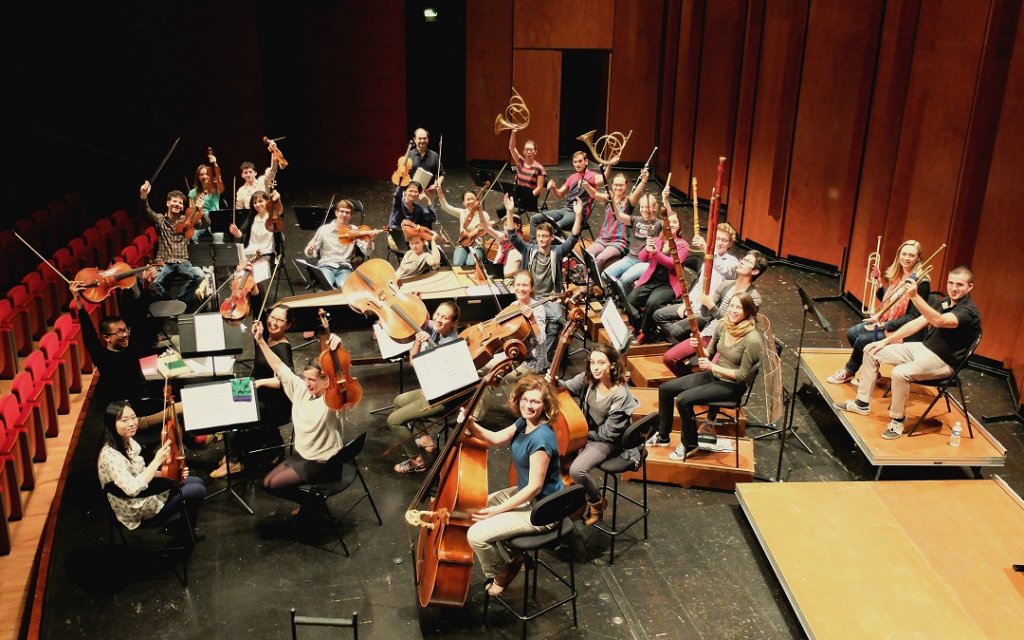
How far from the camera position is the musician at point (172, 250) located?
26.6 feet

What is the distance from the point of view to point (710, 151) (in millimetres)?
12180

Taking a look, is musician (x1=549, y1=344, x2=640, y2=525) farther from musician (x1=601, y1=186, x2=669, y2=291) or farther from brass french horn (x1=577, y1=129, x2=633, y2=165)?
brass french horn (x1=577, y1=129, x2=633, y2=165)

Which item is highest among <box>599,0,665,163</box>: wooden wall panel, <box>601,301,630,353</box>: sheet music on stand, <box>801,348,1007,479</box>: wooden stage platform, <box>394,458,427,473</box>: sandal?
<box>599,0,665,163</box>: wooden wall panel

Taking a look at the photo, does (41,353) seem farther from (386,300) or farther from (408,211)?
(408,211)

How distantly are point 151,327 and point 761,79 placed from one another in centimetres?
725

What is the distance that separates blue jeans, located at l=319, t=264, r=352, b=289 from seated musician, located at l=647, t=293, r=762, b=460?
352 centimetres

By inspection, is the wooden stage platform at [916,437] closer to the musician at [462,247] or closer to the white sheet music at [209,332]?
the musician at [462,247]

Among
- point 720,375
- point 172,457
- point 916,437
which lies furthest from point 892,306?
point 172,457

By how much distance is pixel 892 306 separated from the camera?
6.42m

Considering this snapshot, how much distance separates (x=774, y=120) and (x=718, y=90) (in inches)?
80.0

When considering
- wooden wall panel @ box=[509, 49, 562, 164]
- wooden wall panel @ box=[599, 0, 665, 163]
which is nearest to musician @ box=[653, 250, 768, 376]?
wooden wall panel @ box=[509, 49, 562, 164]

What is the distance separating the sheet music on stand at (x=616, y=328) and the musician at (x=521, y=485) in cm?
111

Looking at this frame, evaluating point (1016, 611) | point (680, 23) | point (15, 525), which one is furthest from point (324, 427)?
point (680, 23)

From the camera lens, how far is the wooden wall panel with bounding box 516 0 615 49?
45.5 feet
